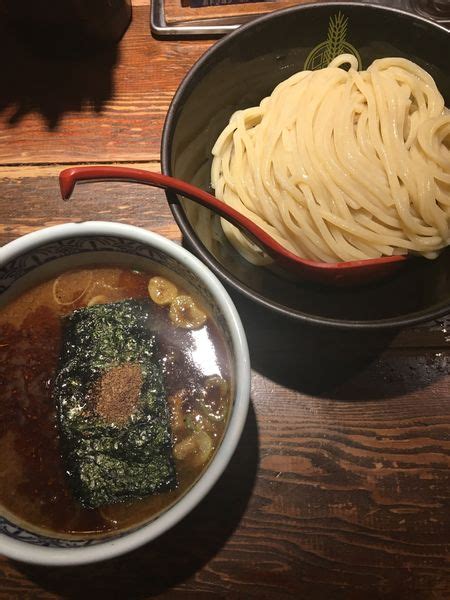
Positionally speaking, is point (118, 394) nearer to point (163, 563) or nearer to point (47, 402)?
point (47, 402)

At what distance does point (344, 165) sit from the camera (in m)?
1.31

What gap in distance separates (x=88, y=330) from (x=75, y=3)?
41.4 inches

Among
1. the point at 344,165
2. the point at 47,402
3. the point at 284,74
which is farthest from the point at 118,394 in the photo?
the point at 284,74

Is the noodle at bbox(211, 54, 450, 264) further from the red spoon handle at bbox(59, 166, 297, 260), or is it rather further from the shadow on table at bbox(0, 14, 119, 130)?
the shadow on table at bbox(0, 14, 119, 130)

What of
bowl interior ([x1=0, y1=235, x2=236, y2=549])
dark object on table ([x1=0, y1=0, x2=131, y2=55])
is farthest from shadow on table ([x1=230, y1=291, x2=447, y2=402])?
dark object on table ([x1=0, y1=0, x2=131, y2=55])

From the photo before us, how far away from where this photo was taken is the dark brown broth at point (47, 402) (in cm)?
107

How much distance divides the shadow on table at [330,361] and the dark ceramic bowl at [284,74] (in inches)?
3.1

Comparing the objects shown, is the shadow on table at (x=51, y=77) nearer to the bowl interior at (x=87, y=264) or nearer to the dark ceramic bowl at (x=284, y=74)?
the dark ceramic bowl at (x=284, y=74)

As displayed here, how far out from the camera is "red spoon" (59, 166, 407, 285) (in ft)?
3.67

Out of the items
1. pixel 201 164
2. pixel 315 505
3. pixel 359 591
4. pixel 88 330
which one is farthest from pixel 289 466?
pixel 201 164

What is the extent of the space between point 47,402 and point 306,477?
71cm

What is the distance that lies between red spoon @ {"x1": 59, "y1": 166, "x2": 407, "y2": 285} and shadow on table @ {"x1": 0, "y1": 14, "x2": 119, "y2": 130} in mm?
686

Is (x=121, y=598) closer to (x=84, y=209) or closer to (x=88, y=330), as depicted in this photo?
(x=88, y=330)

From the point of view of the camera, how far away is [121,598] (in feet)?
3.99
